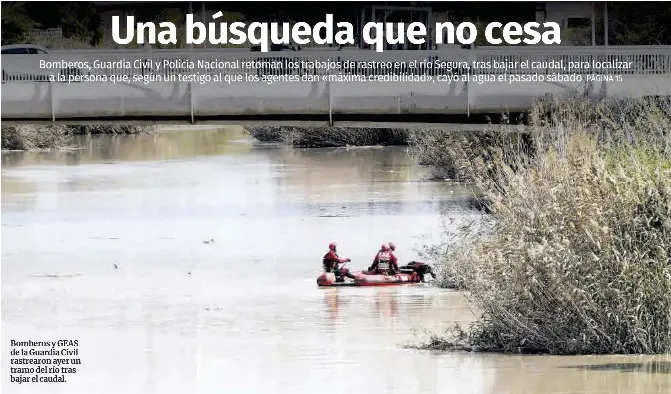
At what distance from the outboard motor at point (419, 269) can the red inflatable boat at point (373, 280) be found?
0.06 m

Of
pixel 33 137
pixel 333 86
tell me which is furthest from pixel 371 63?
pixel 33 137

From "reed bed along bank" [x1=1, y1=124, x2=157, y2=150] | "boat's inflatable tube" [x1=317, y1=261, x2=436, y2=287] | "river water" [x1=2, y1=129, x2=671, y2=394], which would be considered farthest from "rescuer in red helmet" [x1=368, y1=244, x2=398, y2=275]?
"reed bed along bank" [x1=1, y1=124, x2=157, y2=150]

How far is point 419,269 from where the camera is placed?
2775cm

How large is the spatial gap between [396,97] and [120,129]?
4407cm

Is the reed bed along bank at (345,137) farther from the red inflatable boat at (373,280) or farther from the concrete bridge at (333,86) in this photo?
the red inflatable boat at (373,280)

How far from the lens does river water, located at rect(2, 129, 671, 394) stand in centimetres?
2002

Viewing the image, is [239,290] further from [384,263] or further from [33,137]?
[33,137]

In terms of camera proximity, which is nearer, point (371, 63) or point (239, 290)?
point (239, 290)

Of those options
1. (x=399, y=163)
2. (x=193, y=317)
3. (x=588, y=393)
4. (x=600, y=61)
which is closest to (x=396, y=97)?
(x=600, y=61)

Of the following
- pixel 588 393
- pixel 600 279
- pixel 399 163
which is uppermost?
pixel 399 163

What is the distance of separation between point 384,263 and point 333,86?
22.1ft

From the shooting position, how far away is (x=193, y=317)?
25.3m

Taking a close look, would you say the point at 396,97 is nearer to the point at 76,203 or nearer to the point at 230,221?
the point at 230,221

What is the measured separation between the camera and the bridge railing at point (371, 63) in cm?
3416
